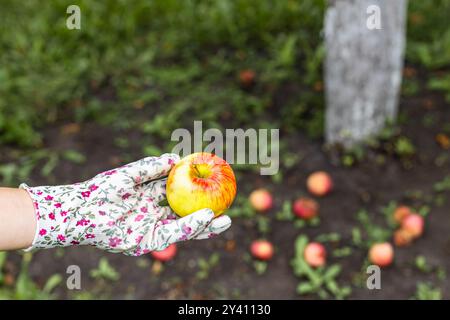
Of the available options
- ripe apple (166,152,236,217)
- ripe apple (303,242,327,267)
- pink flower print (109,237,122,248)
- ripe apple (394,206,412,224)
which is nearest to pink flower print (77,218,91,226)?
pink flower print (109,237,122,248)

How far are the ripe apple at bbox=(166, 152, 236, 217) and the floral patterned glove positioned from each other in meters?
0.08

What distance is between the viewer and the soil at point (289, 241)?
142 inches

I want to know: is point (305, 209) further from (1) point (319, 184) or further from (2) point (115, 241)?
(2) point (115, 241)

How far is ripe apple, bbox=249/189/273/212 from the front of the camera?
3.97 meters

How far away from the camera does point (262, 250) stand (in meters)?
3.70

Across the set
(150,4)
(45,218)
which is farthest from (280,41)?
(45,218)

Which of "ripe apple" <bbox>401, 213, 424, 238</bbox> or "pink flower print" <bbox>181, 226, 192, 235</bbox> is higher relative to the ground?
"ripe apple" <bbox>401, 213, 424, 238</bbox>

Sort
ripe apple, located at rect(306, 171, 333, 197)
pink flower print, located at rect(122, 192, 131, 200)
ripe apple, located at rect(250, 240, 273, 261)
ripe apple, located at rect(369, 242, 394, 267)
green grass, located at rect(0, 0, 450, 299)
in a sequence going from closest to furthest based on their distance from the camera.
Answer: pink flower print, located at rect(122, 192, 131, 200) < ripe apple, located at rect(369, 242, 394, 267) < ripe apple, located at rect(250, 240, 273, 261) < ripe apple, located at rect(306, 171, 333, 197) < green grass, located at rect(0, 0, 450, 299)

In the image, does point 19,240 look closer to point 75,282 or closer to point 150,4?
point 75,282

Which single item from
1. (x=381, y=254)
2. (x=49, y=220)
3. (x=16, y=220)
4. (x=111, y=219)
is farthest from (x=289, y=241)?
(x=16, y=220)

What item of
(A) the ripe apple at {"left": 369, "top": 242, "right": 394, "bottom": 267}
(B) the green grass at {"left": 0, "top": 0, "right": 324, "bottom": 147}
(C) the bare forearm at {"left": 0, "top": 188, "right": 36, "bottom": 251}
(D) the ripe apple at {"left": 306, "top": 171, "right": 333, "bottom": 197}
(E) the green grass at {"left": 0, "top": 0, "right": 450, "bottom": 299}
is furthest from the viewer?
(B) the green grass at {"left": 0, "top": 0, "right": 324, "bottom": 147}

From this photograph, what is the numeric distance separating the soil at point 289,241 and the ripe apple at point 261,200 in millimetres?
73

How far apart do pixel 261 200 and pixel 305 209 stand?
0.29m

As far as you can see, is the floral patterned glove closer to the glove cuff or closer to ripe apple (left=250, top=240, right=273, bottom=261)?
the glove cuff
